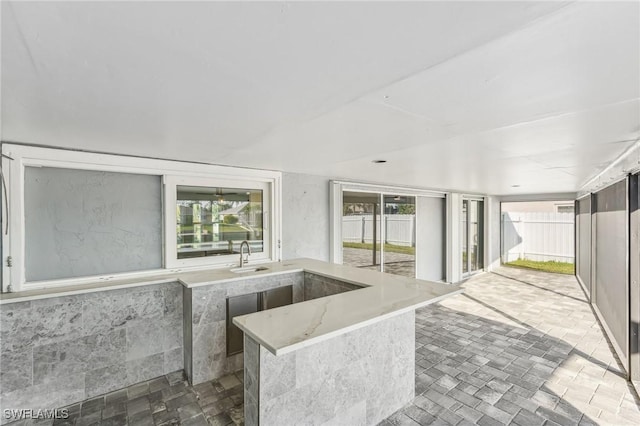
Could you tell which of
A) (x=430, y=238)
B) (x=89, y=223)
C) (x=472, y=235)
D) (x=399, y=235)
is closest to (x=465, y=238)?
(x=472, y=235)

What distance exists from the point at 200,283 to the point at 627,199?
416 cm

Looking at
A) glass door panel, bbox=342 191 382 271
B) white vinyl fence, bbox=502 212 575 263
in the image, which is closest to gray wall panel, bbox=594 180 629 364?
glass door panel, bbox=342 191 382 271

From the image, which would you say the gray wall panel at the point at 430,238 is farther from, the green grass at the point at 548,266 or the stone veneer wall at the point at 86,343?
the stone veneer wall at the point at 86,343

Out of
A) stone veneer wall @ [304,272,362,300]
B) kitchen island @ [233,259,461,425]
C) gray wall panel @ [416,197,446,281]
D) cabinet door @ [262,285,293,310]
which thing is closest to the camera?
kitchen island @ [233,259,461,425]

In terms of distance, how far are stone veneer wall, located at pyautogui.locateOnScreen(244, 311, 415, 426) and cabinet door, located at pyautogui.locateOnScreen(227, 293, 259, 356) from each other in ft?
3.57

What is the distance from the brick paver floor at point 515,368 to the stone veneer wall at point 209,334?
1.53 m

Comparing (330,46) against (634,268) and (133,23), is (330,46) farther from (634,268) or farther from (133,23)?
(634,268)

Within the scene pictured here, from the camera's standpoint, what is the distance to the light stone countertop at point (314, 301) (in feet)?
4.98

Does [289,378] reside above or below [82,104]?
below

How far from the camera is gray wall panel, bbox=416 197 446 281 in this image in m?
5.99

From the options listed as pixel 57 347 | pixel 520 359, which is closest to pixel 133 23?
pixel 57 347

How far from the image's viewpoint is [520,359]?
3055 mm

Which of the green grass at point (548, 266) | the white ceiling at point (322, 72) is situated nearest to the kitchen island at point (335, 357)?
the white ceiling at point (322, 72)

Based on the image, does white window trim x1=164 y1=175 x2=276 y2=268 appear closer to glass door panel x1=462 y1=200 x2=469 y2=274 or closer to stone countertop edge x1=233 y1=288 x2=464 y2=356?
stone countertop edge x1=233 y1=288 x2=464 y2=356
